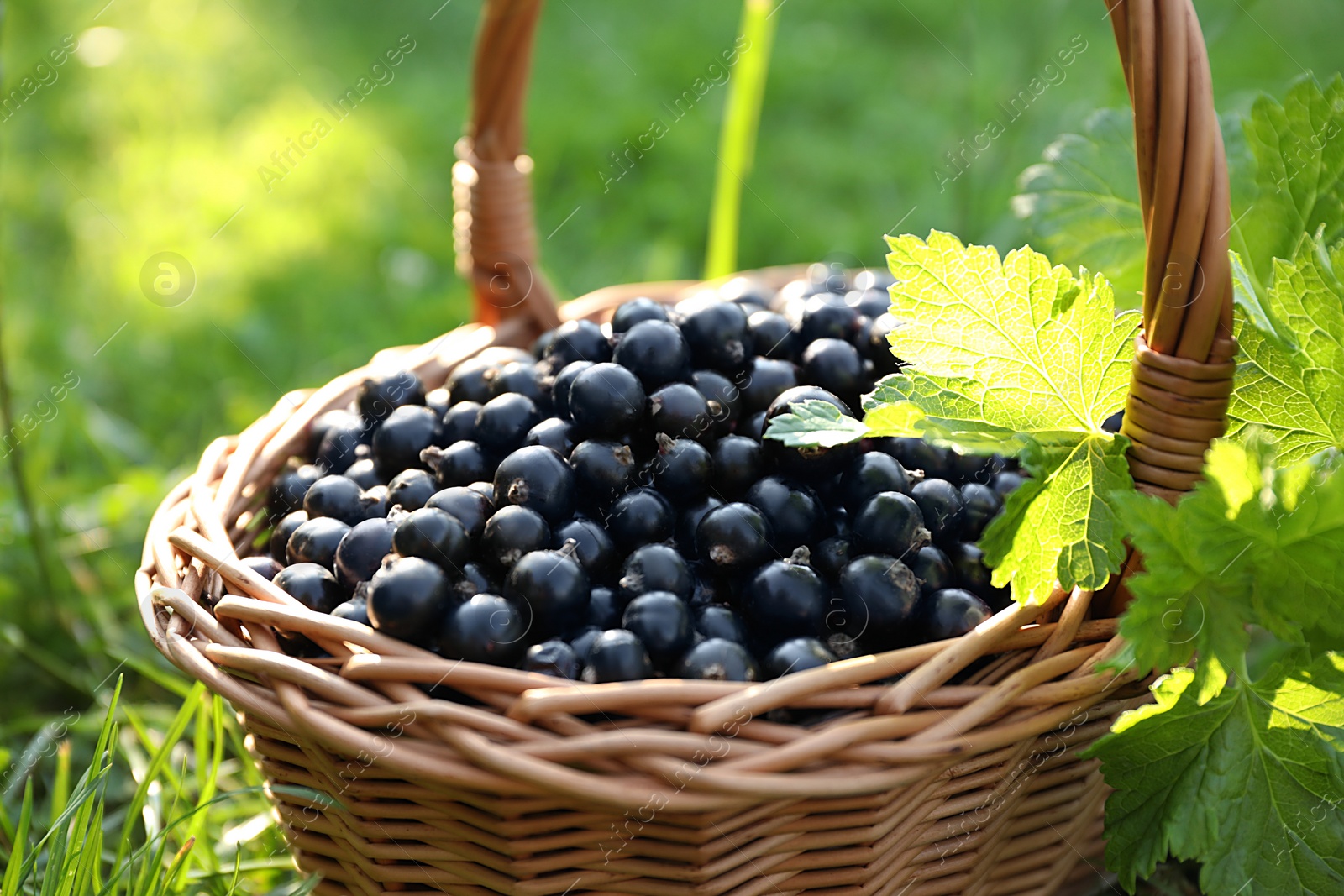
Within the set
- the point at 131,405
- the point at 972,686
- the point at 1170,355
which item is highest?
the point at 131,405

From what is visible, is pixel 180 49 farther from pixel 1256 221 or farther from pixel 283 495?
pixel 1256 221

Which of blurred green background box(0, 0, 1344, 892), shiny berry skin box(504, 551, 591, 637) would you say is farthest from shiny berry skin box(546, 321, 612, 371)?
blurred green background box(0, 0, 1344, 892)

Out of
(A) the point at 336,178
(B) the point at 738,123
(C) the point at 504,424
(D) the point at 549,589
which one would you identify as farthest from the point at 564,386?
(A) the point at 336,178

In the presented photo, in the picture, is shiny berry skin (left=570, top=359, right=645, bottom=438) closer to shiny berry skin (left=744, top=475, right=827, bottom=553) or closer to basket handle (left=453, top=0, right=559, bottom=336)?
shiny berry skin (left=744, top=475, right=827, bottom=553)

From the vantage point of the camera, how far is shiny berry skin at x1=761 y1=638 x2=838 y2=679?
2.64 ft

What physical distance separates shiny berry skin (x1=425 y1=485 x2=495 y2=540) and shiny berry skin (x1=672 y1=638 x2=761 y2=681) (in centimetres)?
24

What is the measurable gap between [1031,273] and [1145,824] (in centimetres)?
45

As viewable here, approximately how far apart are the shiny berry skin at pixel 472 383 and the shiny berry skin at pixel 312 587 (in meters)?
0.28

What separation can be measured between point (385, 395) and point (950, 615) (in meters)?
0.65

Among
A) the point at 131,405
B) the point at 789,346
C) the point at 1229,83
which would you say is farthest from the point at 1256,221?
the point at 131,405

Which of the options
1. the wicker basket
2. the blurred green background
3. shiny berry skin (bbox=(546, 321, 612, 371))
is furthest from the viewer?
the blurred green background

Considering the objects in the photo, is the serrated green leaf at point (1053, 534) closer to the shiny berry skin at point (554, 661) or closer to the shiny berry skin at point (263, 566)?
the shiny berry skin at point (554, 661)

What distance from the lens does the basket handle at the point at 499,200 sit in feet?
Answer: 4.29

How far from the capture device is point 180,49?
3090 mm
